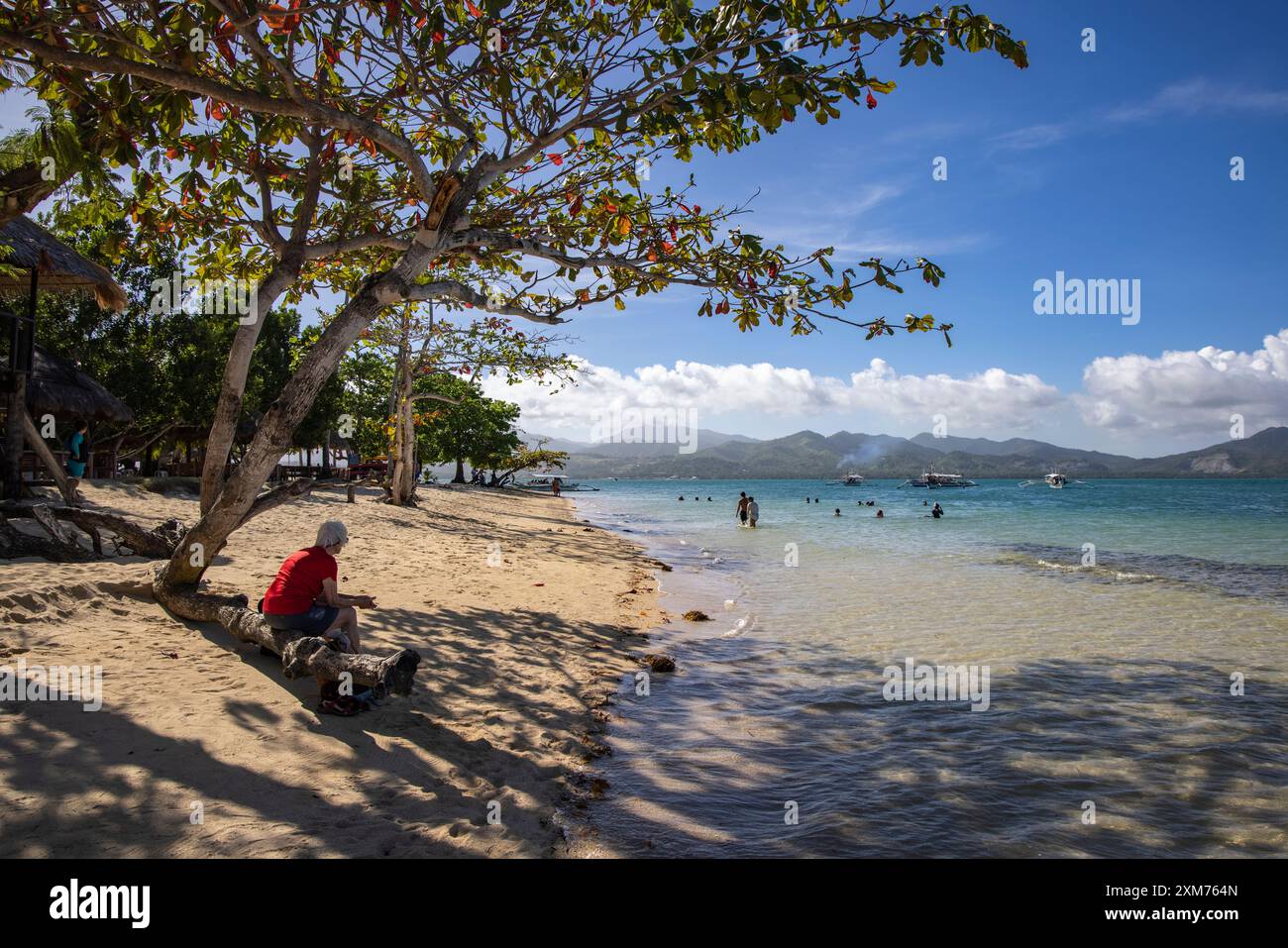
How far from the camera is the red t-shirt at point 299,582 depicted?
19.2ft

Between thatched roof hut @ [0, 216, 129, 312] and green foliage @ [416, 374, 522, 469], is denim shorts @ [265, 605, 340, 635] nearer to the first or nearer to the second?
thatched roof hut @ [0, 216, 129, 312]

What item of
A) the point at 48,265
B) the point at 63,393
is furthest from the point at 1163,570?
the point at 63,393

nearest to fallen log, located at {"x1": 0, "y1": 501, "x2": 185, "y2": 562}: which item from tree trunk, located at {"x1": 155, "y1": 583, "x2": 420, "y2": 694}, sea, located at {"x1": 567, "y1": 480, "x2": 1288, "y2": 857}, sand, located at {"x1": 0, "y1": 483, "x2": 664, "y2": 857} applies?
sand, located at {"x1": 0, "y1": 483, "x2": 664, "y2": 857}

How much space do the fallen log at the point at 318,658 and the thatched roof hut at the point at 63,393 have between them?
50.6 ft

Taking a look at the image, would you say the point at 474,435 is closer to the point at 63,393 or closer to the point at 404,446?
the point at 404,446

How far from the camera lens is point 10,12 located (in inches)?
194

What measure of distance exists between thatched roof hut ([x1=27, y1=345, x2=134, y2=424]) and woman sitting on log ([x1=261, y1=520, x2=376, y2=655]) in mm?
16145

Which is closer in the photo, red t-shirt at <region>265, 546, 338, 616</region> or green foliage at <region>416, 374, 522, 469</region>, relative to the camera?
red t-shirt at <region>265, 546, 338, 616</region>

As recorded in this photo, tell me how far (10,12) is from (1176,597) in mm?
19476

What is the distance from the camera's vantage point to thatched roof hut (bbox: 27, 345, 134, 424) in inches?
673

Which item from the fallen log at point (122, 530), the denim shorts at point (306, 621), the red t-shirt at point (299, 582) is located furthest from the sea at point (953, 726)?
the fallen log at point (122, 530)

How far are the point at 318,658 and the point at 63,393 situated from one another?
17.9 m

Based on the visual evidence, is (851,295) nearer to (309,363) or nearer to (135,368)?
(309,363)

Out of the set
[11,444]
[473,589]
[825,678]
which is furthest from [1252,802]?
[11,444]
